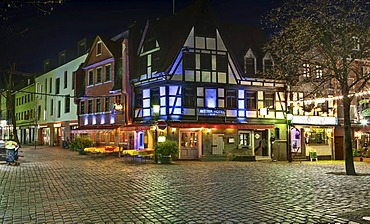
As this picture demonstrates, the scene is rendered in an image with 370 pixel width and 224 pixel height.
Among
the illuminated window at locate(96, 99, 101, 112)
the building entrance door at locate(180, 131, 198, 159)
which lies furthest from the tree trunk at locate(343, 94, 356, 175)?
the illuminated window at locate(96, 99, 101, 112)

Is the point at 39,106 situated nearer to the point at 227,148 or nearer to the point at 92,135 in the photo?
the point at 92,135

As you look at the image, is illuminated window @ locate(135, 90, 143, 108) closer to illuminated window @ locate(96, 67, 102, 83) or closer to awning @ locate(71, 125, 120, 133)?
awning @ locate(71, 125, 120, 133)

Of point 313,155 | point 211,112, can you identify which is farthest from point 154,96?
point 313,155

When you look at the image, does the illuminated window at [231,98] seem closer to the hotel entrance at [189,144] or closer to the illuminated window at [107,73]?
the hotel entrance at [189,144]

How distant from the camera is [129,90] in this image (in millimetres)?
29125

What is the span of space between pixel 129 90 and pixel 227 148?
353 inches

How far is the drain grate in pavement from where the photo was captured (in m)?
7.21

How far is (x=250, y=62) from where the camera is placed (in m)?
29.1

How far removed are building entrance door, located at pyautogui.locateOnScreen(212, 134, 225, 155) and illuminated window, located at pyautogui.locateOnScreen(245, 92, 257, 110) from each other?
3.50m

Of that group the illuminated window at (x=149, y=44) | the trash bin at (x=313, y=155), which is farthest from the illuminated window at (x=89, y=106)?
the trash bin at (x=313, y=155)

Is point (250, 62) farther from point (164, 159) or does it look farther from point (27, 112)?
point (27, 112)

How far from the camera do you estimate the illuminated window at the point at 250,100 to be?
2861 centimetres

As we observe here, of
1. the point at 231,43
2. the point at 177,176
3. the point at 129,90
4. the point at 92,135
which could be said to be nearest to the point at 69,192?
the point at 177,176

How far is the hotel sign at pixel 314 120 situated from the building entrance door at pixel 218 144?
6.48m
